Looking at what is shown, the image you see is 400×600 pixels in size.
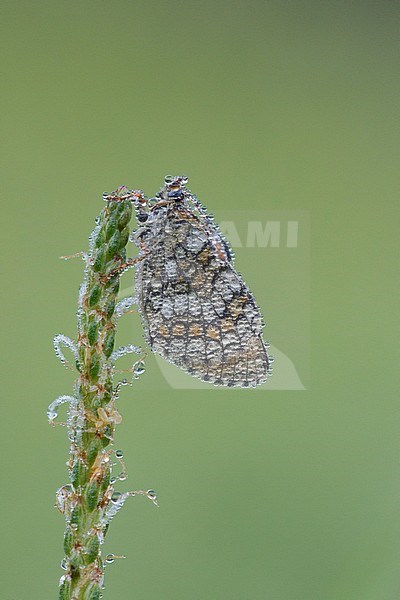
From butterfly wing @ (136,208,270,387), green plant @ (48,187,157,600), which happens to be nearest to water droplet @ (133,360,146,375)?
green plant @ (48,187,157,600)

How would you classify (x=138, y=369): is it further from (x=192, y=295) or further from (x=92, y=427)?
(x=192, y=295)

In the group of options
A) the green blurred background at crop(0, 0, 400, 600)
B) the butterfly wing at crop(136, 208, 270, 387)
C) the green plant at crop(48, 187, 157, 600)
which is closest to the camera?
the green plant at crop(48, 187, 157, 600)

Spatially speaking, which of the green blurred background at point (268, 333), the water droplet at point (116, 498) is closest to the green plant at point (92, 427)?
the water droplet at point (116, 498)

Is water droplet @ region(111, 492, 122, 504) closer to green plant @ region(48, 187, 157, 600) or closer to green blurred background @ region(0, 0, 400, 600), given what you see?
green plant @ region(48, 187, 157, 600)

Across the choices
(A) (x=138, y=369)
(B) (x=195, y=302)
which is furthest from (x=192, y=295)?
(A) (x=138, y=369)

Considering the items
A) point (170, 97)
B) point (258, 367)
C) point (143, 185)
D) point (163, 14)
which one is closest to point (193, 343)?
point (258, 367)

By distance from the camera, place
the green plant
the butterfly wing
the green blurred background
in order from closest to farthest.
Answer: the green plant → the butterfly wing → the green blurred background
